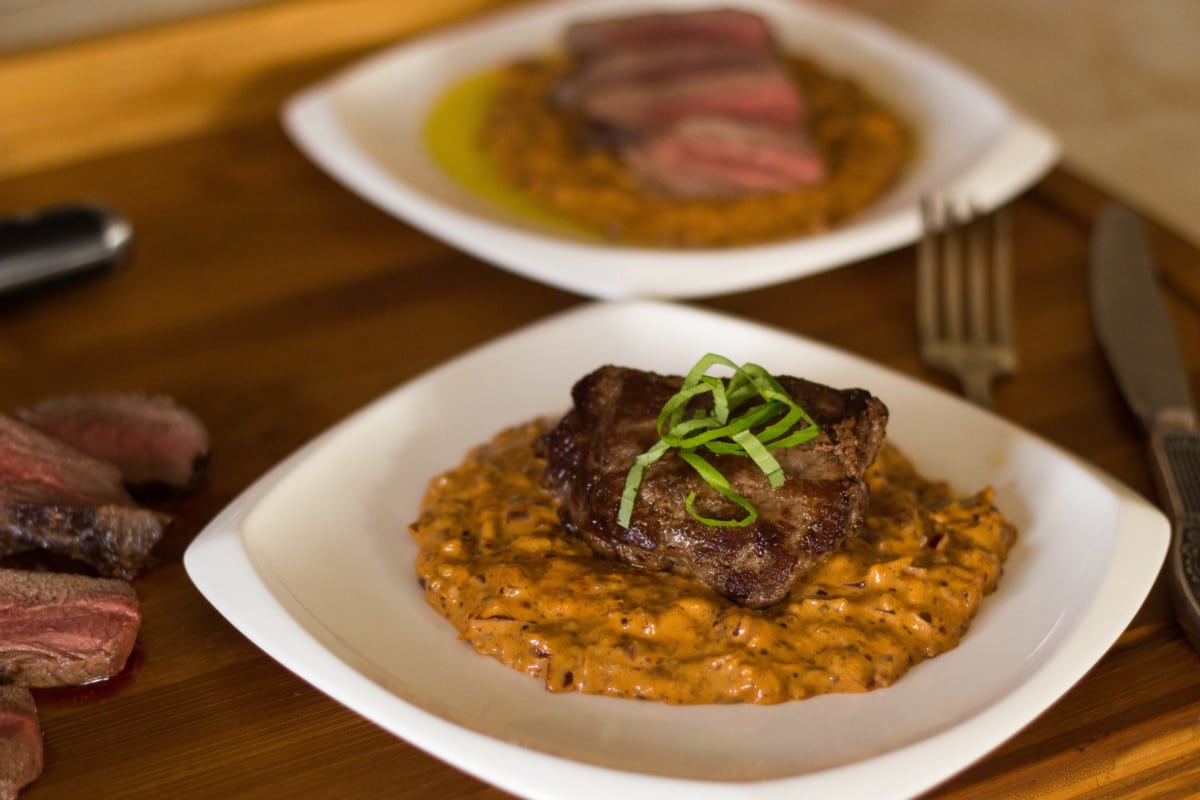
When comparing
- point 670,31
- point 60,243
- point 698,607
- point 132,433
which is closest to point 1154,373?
point 698,607

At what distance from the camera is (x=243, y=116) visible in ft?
15.9

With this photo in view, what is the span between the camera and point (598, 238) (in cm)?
404

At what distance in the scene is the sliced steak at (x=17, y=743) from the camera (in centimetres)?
229

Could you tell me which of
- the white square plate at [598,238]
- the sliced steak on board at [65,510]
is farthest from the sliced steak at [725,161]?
the sliced steak on board at [65,510]

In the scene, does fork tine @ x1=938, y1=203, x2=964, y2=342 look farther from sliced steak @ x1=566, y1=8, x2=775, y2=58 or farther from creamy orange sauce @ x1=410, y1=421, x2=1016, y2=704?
sliced steak @ x1=566, y1=8, x2=775, y2=58

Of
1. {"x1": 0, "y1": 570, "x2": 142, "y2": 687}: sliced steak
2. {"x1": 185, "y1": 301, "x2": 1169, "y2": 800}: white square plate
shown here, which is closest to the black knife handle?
{"x1": 185, "y1": 301, "x2": 1169, "y2": 800}: white square plate

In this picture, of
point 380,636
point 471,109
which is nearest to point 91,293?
point 471,109

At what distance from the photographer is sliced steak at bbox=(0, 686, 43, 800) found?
229cm

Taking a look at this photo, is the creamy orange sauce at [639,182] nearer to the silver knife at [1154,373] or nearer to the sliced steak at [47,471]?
the silver knife at [1154,373]

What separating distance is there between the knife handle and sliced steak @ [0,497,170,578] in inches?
86.5

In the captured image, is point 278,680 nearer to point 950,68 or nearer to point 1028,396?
point 1028,396

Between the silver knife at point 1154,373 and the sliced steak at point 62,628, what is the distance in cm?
219

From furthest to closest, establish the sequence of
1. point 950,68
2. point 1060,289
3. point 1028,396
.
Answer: point 950,68
point 1060,289
point 1028,396

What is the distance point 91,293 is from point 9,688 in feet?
5.78
